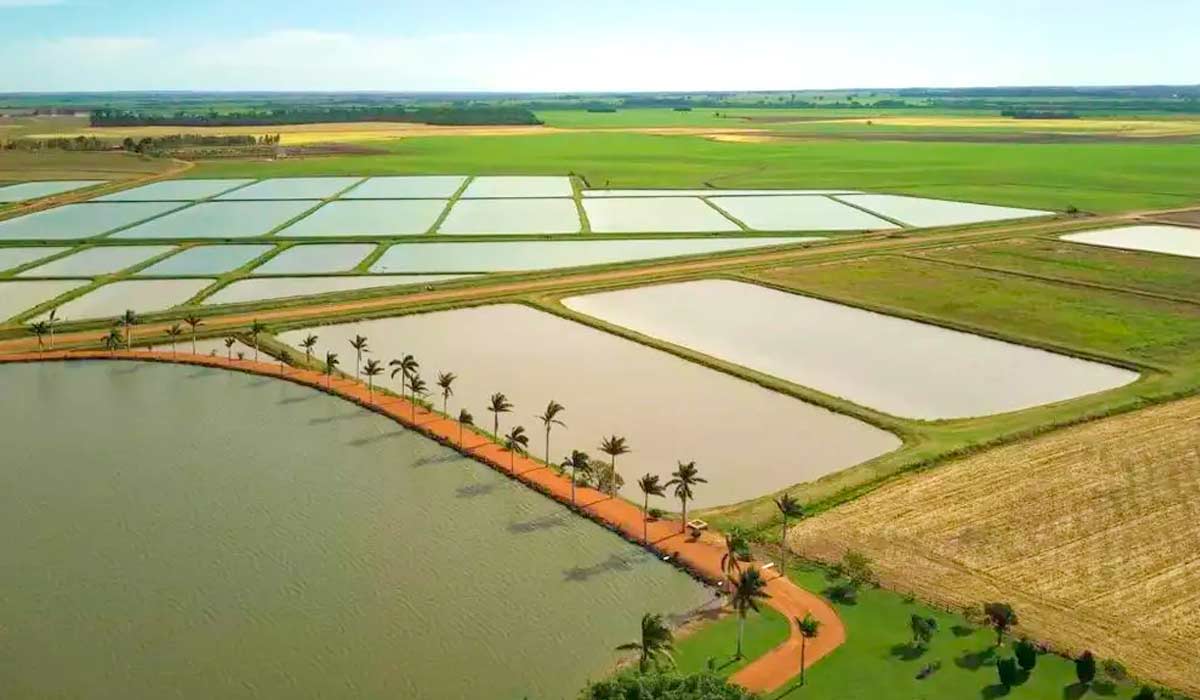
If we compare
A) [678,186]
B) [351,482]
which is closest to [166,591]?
[351,482]

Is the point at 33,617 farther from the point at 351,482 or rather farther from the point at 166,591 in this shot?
the point at 351,482

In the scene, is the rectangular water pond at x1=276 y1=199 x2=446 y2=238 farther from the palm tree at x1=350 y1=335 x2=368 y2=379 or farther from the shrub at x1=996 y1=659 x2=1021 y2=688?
the shrub at x1=996 y1=659 x2=1021 y2=688

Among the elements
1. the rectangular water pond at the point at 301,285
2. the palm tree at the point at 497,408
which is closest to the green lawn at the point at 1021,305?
the rectangular water pond at the point at 301,285

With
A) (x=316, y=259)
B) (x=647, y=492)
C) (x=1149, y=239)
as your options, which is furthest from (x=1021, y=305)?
(x=316, y=259)

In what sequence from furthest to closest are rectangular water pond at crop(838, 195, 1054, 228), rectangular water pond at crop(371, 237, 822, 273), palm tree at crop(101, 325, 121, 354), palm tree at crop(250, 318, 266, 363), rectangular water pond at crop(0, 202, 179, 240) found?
1. rectangular water pond at crop(838, 195, 1054, 228)
2. rectangular water pond at crop(0, 202, 179, 240)
3. rectangular water pond at crop(371, 237, 822, 273)
4. palm tree at crop(250, 318, 266, 363)
5. palm tree at crop(101, 325, 121, 354)

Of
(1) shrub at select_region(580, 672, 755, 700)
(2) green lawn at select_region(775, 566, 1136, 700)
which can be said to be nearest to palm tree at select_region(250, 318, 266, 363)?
(1) shrub at select_region(580, 672, 755, 700)
